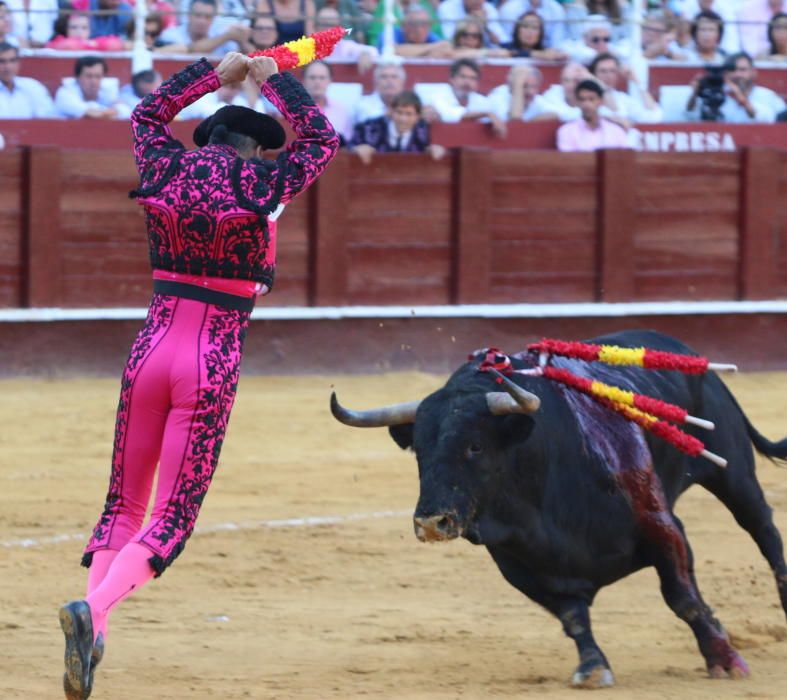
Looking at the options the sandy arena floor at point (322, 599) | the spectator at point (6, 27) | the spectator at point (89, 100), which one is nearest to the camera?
the sandy arena floor at point (322, 599)

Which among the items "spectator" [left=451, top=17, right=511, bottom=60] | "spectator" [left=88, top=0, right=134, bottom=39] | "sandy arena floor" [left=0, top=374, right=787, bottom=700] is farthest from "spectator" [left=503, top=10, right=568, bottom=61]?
"sandy arena floor" [left=0, top=374, right=787, bottom=700]

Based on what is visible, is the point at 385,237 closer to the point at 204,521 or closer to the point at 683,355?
the point at 204,521

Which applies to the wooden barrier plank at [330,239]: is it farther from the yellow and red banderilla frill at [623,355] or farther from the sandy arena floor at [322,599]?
the yellow and red banderilla frill at [623,355]

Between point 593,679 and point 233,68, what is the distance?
5.35ft

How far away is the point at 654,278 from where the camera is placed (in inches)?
411

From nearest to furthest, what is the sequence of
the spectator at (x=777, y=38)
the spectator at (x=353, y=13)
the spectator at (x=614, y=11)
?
the spectator at (x=353, y=13), the spectator at (x=614, y=11), the spectator at (x=777, y=38)

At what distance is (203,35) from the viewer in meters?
9.54

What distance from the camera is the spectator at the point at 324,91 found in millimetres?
9023

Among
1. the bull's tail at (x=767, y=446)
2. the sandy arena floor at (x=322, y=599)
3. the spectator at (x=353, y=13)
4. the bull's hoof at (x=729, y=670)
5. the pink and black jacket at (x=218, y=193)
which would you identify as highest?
the spectator at (x=353, y=13)

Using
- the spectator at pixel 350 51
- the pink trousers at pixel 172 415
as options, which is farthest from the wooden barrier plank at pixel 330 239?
the pink trousers at pixel 172 415

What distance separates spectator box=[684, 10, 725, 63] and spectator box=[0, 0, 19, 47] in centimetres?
419

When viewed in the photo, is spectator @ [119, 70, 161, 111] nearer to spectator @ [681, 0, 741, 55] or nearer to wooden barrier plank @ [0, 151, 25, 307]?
wooden barrier plank @ [0, 151, 25, 307]

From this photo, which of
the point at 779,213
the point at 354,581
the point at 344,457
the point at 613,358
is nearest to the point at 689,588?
the point at 613,358

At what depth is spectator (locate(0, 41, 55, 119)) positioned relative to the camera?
8922mm
